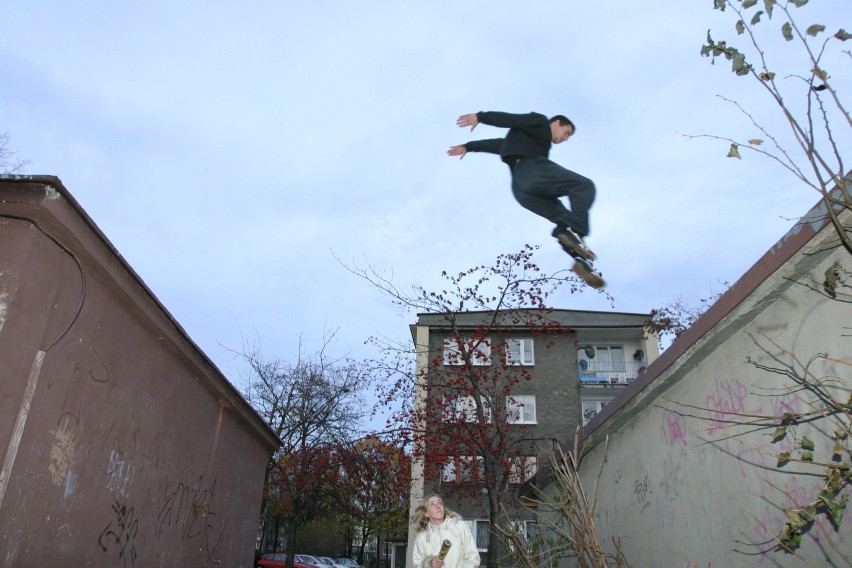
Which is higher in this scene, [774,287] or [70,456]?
[774,287]

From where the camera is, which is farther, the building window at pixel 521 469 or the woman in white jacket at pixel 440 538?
the building window at pixel 521 469

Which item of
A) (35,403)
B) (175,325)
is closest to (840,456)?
(35,403)

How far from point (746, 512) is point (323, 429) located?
20408mm

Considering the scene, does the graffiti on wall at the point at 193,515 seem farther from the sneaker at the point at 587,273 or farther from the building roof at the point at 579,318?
the building roof at the point at 579,318

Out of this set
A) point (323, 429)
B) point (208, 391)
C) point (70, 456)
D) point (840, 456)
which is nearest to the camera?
point (840, 456)

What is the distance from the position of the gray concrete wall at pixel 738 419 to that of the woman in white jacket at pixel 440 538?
2.13m

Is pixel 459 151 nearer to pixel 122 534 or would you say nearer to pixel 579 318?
pixel 122 534

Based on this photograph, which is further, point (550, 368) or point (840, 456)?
point (550, 368)

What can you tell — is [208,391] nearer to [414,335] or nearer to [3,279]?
[3,279]

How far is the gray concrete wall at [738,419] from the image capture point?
4008mm

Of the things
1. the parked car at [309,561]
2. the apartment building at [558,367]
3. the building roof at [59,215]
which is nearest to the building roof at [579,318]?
the apartment building at [558,367]

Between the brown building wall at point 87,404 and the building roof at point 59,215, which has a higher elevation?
the building roof at point 59,215

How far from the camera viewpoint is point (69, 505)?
5.23 meters

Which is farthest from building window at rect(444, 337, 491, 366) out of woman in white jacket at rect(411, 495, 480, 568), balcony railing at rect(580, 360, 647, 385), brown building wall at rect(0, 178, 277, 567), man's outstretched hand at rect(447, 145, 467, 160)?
balcony railing at rect(580, 360, 647, 385)
